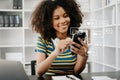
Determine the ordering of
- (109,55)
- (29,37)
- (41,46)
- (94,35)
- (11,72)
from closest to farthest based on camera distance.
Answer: (11,72)
(41,46)
(94,35)
(109,55)
(29,37)

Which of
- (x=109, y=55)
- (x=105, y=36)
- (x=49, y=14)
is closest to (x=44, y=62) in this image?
(x=49, y=14)

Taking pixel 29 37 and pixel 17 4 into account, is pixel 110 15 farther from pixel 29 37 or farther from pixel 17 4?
pixel 17 4

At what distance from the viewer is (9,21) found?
3002 millimetres

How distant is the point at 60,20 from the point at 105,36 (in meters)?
1.17

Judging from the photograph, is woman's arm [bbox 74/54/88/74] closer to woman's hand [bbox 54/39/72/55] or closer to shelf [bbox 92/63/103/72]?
woman's hand [bbox 54/39/72/55]

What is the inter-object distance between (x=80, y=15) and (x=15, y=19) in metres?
1.29

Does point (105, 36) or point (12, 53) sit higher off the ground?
point (105, 36)

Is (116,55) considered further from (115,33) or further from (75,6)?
(75,6)

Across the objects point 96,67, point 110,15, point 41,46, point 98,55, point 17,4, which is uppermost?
point 17,4

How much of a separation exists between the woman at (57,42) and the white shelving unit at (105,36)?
0.84 metres

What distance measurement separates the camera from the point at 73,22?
1.95 m

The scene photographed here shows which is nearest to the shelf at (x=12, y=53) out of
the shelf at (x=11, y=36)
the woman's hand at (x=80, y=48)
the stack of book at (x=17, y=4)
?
the shelf at (x=11, y=36)

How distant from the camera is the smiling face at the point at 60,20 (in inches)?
74.6

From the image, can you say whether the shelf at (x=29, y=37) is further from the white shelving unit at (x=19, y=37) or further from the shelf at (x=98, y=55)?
the shelf at (x=98, y=55)
